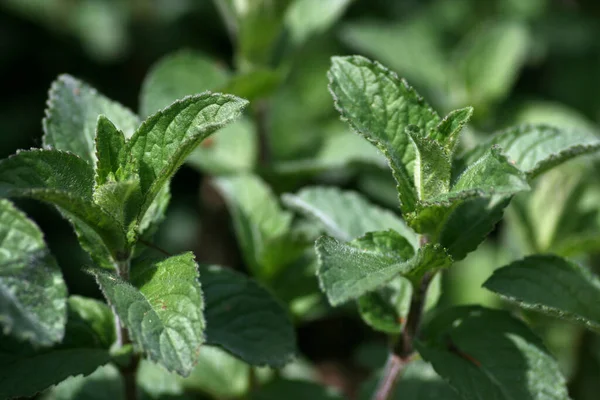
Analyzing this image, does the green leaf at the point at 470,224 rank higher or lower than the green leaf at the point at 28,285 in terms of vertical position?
lower

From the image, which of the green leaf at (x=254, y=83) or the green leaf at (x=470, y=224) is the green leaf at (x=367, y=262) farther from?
the green leaf at (x=254, y=83)

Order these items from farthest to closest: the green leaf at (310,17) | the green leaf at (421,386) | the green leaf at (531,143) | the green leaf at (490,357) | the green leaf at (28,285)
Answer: the green leaf at (310,17) < the green leaf at (421,386) < the green leaf at (531,143) < the green leaf at (490,357) < the green leaf at (28,285)

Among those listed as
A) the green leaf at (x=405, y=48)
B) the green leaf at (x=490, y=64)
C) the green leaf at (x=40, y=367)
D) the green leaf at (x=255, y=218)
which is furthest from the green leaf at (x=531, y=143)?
the green leaf at (x=405, y=48)

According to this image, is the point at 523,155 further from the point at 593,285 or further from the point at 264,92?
the point at 264,92

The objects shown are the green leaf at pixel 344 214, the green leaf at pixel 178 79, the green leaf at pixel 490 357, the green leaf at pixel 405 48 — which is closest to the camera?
the green leaf at pixel 490 357

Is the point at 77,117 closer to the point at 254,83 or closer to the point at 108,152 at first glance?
the point at 108,152

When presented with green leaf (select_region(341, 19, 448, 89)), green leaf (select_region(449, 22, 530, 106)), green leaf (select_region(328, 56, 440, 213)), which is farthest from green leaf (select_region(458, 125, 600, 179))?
green leaf (select_region(341, 19, 448, 89))

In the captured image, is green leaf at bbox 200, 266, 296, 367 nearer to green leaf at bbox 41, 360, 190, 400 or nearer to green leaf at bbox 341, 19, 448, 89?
green leaf at bbox 41, 360, 190, 400
